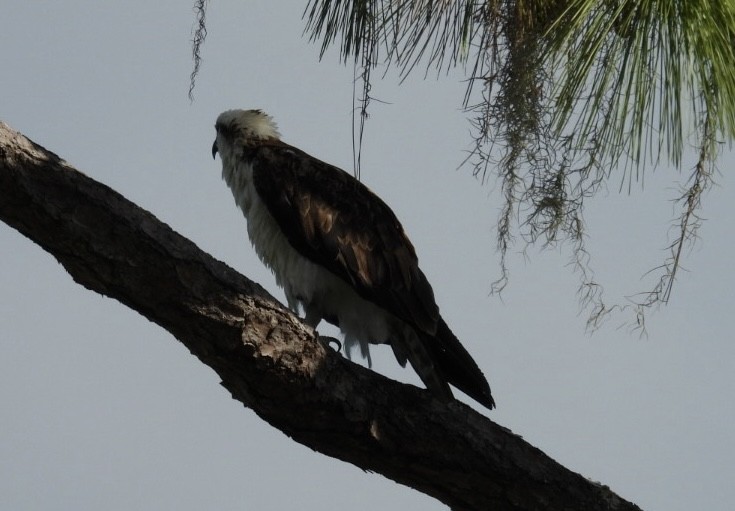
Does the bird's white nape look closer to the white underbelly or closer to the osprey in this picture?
the osprey

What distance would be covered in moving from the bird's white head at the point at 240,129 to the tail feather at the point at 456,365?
155cm

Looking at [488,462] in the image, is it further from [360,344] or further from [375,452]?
[360,344]

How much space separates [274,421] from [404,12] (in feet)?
4.53

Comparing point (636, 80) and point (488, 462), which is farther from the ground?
point (636, 80)

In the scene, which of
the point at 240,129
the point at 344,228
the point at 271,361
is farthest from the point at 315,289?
the point at 271,361

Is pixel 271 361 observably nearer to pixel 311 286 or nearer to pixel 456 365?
pixel 456 365

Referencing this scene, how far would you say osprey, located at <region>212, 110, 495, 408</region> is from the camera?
4.45 metres

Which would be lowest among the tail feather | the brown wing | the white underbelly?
the tail feather

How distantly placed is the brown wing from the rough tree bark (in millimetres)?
1021

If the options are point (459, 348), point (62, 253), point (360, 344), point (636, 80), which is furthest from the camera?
point (360, 344)

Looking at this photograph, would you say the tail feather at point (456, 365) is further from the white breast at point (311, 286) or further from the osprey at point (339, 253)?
the white breast at point (311, 286)

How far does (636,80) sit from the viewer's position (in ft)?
11.3

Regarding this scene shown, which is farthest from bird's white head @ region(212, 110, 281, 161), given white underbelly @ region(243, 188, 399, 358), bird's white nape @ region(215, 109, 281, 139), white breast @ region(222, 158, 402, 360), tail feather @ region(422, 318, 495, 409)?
tail feather @ region(422, 318, 495, 409)

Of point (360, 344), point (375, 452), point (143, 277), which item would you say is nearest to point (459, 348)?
point (360, 344)
